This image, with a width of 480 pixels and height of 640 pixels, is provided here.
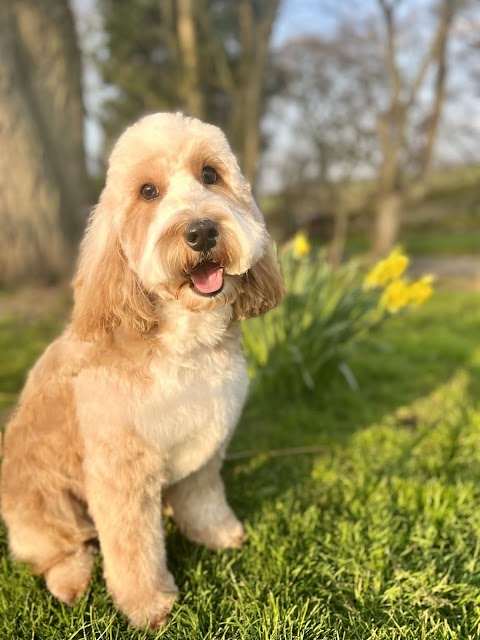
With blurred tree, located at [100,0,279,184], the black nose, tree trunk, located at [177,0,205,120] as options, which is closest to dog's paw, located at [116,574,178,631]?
the black nose

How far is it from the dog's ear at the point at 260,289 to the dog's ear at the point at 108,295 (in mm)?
355

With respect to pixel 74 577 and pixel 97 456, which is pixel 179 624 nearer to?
pixel 74 577

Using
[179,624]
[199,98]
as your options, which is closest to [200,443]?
[179,624]

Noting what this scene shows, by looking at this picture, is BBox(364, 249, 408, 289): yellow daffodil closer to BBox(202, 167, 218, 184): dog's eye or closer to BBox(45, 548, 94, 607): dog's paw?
BBox(202, 167, 218, 184): dog's eye

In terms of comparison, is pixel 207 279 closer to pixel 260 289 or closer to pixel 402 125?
pixel 260 289

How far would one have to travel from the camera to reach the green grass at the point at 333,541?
1.84 metres

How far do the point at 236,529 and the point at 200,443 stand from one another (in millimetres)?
657

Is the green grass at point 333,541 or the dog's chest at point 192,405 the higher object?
the dog's chest at point 192,405

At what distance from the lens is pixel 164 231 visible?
1.56 meters

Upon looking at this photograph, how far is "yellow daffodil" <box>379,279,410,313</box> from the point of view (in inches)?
129

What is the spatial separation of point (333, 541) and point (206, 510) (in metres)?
0.59

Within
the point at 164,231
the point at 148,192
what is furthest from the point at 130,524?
the point at 148,192

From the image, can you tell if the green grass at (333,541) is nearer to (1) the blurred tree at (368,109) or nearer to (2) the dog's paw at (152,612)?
(2) the dog's paw at (152,612)

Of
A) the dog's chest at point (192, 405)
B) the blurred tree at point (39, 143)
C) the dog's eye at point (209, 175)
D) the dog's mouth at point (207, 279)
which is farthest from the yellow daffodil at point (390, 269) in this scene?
the blurred tree at point (39, 143)
